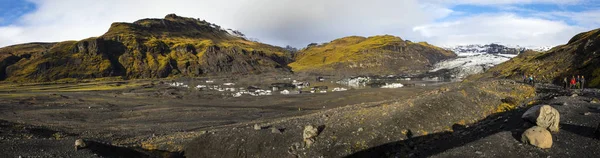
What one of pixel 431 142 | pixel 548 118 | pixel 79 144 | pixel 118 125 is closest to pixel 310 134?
pixel 431 142

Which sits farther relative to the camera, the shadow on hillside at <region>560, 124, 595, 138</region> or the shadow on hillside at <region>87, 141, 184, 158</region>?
the shadow on hillside at <region>87, 141, 184, 158</region>

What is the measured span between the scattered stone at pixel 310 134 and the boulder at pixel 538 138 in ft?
37.7

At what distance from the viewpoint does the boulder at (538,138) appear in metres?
13.2

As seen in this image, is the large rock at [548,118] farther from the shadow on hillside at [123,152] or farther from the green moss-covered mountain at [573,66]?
the green moss-covered mountain at [573,66]

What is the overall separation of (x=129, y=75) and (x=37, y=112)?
5878 inches

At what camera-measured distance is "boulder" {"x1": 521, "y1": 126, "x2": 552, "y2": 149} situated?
13219 millimetres

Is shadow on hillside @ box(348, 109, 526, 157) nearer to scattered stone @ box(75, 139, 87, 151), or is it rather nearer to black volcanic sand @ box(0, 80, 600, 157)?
black volcanic sand @ box(0, 80, 600, 157)

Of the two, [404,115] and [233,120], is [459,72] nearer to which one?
[233,120]

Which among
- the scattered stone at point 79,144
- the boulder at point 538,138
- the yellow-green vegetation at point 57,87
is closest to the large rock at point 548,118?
the boulder at point 538,138

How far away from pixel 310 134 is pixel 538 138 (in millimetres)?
12245

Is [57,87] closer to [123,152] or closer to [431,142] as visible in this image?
[123,152]

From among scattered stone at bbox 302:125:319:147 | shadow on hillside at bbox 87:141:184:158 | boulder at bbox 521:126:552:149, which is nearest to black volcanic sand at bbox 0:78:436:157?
shadow on hillside at bbox 87:141:184:158

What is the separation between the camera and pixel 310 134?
21.8 meters

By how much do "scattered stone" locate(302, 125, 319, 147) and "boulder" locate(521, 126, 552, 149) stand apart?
1150 cm
